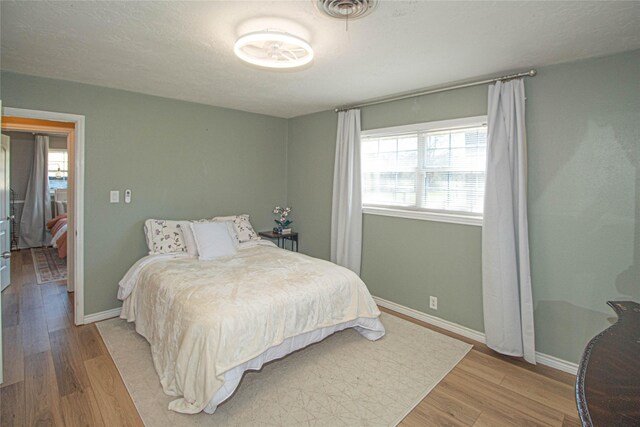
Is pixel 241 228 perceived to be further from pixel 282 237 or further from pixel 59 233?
pixel 59 233

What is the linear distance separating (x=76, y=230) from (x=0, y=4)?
2.04 meters

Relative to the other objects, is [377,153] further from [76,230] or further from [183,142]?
[76,230]

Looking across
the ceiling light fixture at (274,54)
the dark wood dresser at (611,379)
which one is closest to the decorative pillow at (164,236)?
the ceiling light fixture at (274,54)

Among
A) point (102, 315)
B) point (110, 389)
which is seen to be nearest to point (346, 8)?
point (110, 389)

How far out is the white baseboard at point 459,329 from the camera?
8.16 ft

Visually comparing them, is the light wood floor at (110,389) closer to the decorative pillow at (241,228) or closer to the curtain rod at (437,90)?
the decorative pillow at (241,228)

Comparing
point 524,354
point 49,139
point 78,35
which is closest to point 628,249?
point 524,354

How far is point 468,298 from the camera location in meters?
3.02

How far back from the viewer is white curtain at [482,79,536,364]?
2.54 meters

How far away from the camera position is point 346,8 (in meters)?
1.65

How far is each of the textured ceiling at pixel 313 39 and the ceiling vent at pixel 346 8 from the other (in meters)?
0.06

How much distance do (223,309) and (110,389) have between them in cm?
100

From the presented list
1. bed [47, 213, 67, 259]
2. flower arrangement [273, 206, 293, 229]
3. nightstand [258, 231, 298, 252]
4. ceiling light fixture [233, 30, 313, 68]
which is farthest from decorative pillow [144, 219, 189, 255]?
bed [47, 213, 67, 259]

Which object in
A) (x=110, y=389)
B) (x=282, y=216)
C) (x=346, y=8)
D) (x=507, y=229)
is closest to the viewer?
(x=346, y=8)
